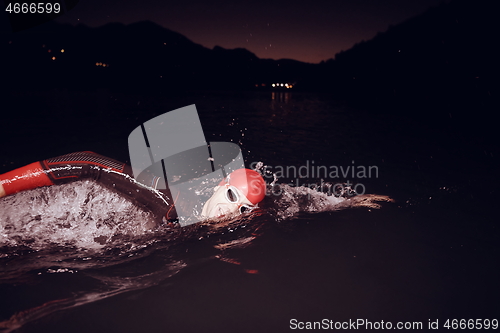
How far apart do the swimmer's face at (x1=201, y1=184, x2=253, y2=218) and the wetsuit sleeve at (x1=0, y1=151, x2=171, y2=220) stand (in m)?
0.81

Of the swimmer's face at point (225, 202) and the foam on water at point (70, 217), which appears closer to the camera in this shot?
the foam on water at point (70, 217)

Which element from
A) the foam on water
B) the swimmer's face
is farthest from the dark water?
the swimmer's face

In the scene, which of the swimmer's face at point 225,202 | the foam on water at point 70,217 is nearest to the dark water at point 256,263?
the foam on water at point 70,217

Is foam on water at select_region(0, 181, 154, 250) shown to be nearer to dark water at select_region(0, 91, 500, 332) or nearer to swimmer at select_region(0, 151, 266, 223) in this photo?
dark water at select_region(0, 91, 500, 332)

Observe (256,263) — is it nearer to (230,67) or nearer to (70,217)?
(70,217)

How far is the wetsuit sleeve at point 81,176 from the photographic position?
3.58 meters

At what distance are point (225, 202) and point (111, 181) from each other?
1632 millimetres

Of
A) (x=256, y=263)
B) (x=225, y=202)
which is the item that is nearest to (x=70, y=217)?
(x=225, y=202)

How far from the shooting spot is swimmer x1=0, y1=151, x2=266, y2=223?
11.8ft

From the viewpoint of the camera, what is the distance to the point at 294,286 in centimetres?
329

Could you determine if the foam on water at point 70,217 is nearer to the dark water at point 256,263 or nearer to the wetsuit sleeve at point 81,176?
the dark water at point 256,263

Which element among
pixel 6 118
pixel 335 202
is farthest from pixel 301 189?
pixel 6 118

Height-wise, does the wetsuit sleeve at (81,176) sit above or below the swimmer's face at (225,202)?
above

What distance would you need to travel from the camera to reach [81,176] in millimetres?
3756
